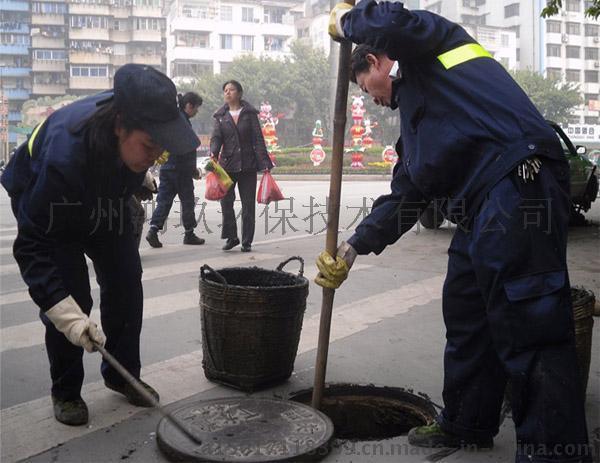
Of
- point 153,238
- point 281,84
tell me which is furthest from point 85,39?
point 153,238

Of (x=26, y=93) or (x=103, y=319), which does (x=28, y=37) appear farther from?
(x=103, y=319)

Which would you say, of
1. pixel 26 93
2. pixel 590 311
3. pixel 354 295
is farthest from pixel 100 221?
pixel 26 93

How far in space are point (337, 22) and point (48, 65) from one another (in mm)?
67321

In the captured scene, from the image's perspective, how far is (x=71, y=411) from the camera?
10.0 feet

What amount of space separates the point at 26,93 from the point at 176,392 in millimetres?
67926

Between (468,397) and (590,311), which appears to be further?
(590,311)

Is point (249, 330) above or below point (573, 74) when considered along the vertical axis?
below

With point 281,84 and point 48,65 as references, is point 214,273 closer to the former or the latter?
point 281,84

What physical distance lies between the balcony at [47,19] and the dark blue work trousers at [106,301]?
67.5 m

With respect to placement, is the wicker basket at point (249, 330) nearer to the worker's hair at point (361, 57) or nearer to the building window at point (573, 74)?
the worker's hair at point (361, 57)

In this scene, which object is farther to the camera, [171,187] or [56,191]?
[171,187]

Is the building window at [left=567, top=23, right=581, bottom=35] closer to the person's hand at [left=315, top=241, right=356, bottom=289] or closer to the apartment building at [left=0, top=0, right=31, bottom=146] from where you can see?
the apartment building at [left=0, top=0, right=31, bottom=146]

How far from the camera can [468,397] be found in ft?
8.96

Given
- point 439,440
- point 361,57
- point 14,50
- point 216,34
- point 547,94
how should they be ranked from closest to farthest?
point 361,57 → point 439,440 → point 547,94 → point 14,50 → point 216,34
